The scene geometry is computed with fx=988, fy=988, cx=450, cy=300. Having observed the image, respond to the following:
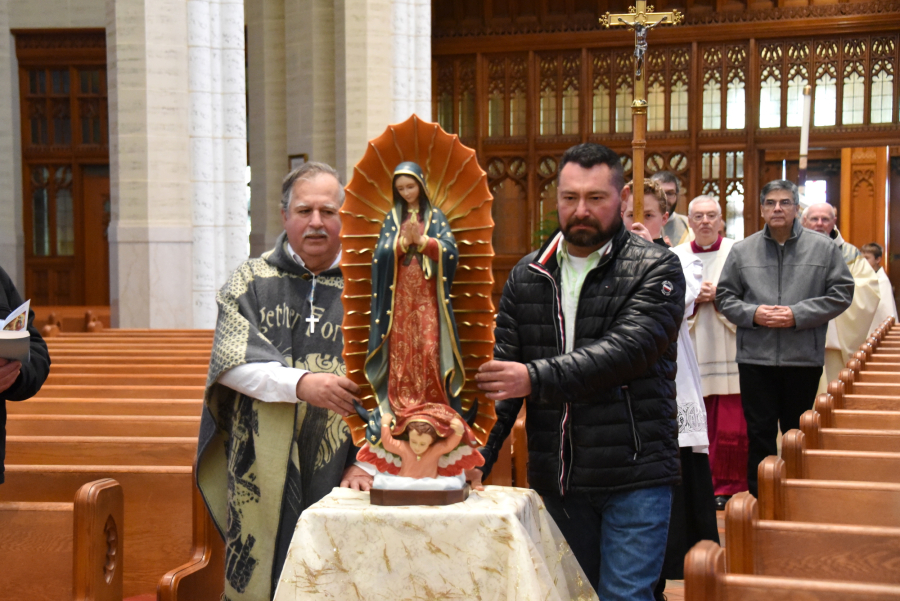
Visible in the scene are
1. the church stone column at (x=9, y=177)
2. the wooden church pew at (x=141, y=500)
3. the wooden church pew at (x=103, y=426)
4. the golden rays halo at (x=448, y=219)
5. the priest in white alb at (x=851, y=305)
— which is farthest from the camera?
the church stone column at (x=9, y=177)

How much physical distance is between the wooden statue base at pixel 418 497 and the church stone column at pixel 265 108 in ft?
31.5

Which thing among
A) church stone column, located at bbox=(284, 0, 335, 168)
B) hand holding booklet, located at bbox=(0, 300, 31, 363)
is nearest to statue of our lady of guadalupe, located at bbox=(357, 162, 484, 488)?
hand holding booklet, located at bbox=(0, 300, 31, 363)

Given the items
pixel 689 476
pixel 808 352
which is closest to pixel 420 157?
Result: pixel 689 476

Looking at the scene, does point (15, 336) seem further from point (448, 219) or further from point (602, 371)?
point (602, 371)

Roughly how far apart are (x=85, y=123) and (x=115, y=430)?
11422mm

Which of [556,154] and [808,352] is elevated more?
[556,154]

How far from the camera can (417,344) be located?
2268 mm

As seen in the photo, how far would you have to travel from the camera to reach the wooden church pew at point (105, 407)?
4613mm

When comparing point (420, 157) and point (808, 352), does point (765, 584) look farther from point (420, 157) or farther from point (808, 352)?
point (808, 352)

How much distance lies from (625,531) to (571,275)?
0.70 m

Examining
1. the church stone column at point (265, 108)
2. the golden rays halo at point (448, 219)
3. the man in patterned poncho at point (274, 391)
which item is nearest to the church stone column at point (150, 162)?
the church stone column at point (265, 108)

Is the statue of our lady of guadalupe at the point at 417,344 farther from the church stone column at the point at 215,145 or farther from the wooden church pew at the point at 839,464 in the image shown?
the church stone column at the point at 215,145

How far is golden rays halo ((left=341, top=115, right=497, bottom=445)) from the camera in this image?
2.32m

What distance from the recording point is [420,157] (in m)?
2.34
